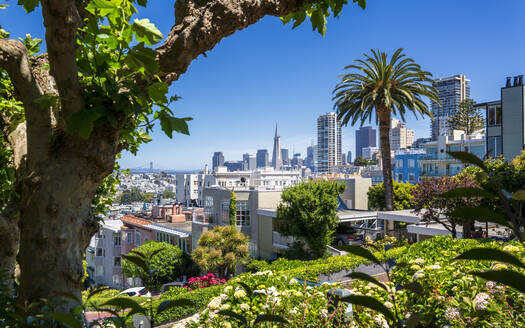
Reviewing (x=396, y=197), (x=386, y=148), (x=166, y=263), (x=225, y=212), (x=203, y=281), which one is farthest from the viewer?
(x=396, y=197)

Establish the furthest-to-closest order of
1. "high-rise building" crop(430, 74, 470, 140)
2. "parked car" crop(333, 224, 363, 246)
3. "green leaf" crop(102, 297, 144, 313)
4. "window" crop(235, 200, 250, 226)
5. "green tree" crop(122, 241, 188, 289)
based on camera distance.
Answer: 1. "high-rise building" crop(430, 74, 470, 140)
2. "window" crop(235, 200, 250, 226)
3. "green tree" crop(122, 241, 188, 289)
4. "parked car" crop(333, 224, 363, 246)
5. "green leaf" crop(102, 297, 144, 313)

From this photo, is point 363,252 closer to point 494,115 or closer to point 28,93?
point 28,93

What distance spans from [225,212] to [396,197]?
1440 cm

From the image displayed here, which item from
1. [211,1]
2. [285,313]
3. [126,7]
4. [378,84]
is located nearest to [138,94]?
[126,7]

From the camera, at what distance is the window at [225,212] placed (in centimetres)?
2684

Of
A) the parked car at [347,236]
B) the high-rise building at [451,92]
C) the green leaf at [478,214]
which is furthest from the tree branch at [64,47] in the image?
the high-rise building at [451,92]

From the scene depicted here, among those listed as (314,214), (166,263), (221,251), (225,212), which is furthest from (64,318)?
(225,212)

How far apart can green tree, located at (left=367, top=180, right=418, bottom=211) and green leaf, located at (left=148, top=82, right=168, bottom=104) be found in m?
29.4

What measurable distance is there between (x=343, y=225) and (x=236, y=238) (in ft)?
28.5

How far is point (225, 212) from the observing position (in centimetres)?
2714

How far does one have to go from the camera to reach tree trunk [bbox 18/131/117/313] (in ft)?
4.66

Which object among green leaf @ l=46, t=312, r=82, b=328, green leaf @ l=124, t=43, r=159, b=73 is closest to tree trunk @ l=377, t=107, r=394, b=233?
green leaf @ l=124, t=43, r=159, b=73

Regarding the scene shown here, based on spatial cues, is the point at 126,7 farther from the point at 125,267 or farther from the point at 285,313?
the point at 125,267

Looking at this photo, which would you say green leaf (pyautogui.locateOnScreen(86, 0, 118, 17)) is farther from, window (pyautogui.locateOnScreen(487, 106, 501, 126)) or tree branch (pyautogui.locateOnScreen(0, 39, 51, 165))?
window (pyautogui.locateOnScreen(487, 106, 501, 126))
